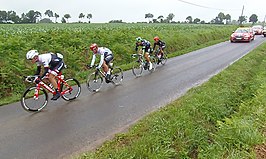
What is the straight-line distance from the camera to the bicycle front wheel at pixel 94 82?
939 centimetres

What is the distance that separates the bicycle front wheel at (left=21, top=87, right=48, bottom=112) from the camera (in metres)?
7.13

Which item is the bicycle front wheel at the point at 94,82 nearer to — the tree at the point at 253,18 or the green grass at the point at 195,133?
the green grass at the point at 195,133

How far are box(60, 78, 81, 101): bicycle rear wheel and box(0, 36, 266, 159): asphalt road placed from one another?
207 mm

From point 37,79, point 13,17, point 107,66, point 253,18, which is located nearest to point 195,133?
point 37,79

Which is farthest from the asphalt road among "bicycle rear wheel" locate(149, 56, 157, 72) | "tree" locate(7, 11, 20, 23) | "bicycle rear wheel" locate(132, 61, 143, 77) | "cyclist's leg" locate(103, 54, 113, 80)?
"tree" locate(7, 11, 20, 23)

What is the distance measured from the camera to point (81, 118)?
673cm

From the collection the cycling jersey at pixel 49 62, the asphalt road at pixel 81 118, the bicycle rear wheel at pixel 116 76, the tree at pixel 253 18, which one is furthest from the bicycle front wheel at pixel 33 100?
the tree at pixel 253 18

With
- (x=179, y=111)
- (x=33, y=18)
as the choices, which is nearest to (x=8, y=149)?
(x=179, y=111)

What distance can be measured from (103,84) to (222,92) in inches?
178

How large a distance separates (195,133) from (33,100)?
14.5ft

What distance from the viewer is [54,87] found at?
7.88 m

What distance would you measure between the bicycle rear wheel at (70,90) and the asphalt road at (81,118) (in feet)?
0.68

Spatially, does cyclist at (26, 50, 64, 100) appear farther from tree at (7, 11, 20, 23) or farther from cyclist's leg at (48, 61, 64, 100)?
tree at (7, 11, 20, 23)

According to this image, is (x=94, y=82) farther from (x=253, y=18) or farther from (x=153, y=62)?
(x=253, y=18)
